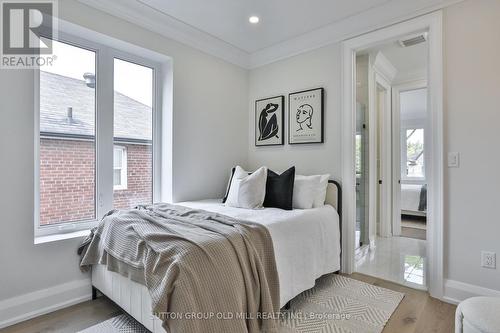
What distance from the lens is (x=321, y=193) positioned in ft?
8.84

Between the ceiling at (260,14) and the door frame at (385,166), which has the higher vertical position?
the ceiling at (260,14)

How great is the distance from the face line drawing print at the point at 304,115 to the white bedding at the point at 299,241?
100 cm

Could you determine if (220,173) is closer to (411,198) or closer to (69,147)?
(69,147)

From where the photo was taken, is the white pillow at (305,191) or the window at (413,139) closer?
the white pillow at (305,191)

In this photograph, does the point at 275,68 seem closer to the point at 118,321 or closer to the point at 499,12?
the point at 499,12

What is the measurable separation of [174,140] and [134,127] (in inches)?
16.5

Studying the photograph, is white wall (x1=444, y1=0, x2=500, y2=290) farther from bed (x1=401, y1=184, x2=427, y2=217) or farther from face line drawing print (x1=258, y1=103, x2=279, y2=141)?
bed (x1=401, y1=184, x2=427, y2=217)

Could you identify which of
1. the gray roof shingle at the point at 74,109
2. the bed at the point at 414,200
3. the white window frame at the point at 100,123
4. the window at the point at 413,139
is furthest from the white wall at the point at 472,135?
the window at the point at 413,139

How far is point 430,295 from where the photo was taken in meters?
2.26

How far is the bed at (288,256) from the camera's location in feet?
5.68

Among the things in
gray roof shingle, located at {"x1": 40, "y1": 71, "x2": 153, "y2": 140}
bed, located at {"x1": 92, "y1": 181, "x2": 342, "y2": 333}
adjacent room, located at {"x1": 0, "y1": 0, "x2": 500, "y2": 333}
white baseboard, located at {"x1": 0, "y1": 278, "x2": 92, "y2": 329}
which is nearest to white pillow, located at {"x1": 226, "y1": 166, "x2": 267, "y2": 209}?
adjacent room, located at {"x1": 0, "y1": 0, "x2": 500, "y2": 333}

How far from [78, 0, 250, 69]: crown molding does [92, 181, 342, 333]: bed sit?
6.07 feet

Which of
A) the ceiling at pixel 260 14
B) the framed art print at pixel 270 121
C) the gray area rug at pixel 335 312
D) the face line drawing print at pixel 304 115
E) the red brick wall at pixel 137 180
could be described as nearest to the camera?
the gray area rug at pixel 335 312

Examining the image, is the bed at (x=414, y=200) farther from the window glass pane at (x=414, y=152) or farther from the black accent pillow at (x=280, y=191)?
the black accent pillow at (x=280, y=191)
